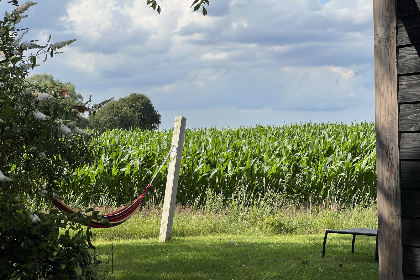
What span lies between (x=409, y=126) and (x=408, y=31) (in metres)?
0.82

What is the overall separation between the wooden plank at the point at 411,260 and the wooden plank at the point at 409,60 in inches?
60.8

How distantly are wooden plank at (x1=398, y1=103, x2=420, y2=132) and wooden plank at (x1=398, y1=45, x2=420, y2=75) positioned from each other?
1.00 ft

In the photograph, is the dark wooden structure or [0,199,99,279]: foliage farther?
[0,199,99,279]: foliage

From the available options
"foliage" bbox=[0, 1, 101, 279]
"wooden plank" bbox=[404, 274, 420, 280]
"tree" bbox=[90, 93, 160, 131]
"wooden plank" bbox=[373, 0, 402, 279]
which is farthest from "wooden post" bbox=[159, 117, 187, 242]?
"tree" bbox=[90, 93, 160, 131]

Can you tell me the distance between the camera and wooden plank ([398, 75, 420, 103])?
470cm

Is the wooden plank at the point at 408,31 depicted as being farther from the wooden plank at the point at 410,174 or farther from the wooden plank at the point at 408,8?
the wooden plank at the point at 410,174

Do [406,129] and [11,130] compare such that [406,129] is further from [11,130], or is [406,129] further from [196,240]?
[196,240]

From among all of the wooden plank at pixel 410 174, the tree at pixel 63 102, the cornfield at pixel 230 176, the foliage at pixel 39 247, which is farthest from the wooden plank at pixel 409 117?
the cornfield at pixel 230 176

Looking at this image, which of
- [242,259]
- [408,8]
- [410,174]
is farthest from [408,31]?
[242,259]

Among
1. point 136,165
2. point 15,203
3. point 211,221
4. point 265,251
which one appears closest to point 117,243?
point 211,221

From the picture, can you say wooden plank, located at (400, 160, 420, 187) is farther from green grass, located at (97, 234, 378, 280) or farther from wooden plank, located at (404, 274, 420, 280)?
green grass, located at (97, 234, 378, 280)

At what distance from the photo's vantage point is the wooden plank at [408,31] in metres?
4.67

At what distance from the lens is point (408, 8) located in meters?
4.71

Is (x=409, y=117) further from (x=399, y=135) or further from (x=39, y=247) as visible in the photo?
(x=39, y=247)
